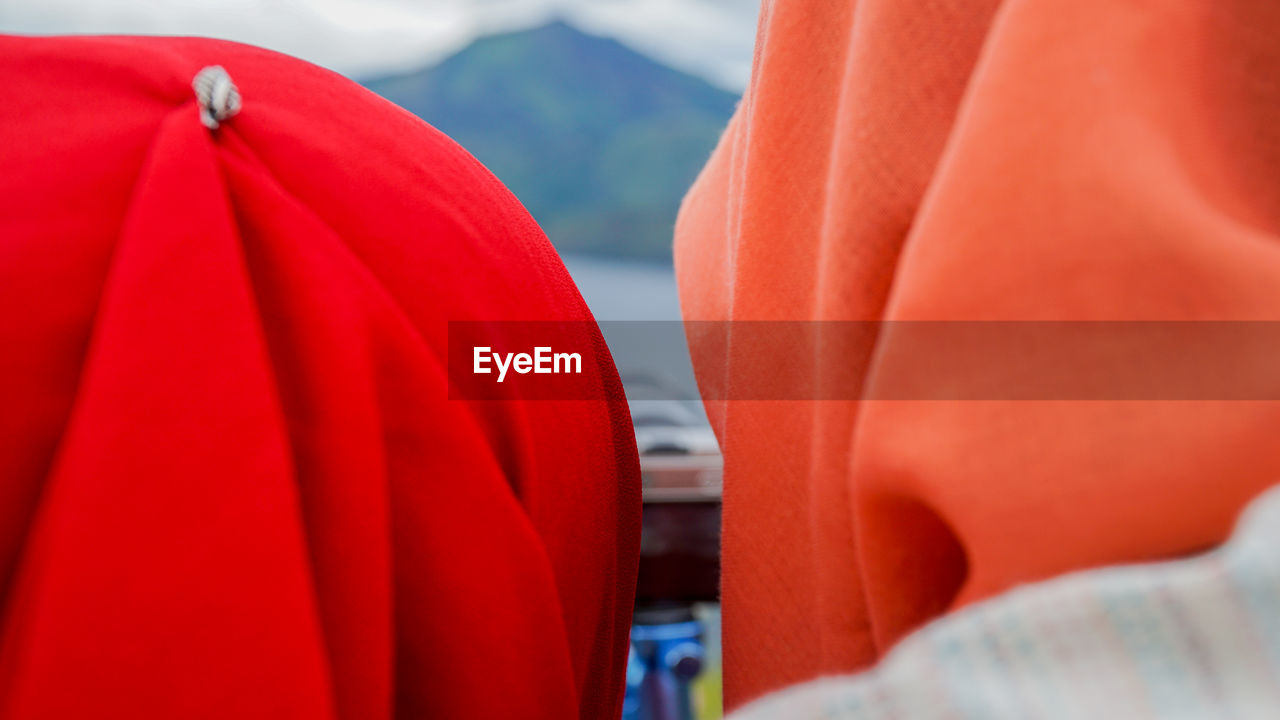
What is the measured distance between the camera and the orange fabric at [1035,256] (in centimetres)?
21

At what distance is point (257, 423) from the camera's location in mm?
251

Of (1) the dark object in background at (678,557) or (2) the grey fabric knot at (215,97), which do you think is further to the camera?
(1) the dark object in background at (678,557)

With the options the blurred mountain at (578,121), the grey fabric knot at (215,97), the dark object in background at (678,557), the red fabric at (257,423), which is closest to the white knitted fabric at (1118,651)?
the red fabric at (257,423)

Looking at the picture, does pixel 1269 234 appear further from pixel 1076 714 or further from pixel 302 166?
pixel 302 166

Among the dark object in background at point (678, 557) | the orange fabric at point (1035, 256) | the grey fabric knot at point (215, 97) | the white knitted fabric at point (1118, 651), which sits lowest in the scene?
the dark object in background at point (678, 557)

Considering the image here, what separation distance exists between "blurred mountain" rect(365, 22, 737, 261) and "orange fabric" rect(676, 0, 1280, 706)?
1.00 meters

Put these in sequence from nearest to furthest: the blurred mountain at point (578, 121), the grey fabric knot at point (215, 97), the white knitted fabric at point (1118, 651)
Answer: the white knitted fabric at point (1118, 651) → the grey fabric knot at point (215, 97) → the blurred mountain at point (578, 121)

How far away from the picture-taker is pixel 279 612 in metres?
0.24

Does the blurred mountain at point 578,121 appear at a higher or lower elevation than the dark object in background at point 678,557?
higher

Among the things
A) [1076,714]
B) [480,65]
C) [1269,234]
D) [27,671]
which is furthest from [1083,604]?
[480,65]

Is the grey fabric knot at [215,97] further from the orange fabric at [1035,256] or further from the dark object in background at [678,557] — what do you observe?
the dark object in background at [678,557]

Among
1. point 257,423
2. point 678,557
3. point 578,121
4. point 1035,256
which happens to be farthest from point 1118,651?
point 578,121

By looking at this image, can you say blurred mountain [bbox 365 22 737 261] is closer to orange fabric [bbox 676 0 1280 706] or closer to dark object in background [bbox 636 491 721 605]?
dark object in background [bbox 636 491 721 605]

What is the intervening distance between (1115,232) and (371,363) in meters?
0.22
